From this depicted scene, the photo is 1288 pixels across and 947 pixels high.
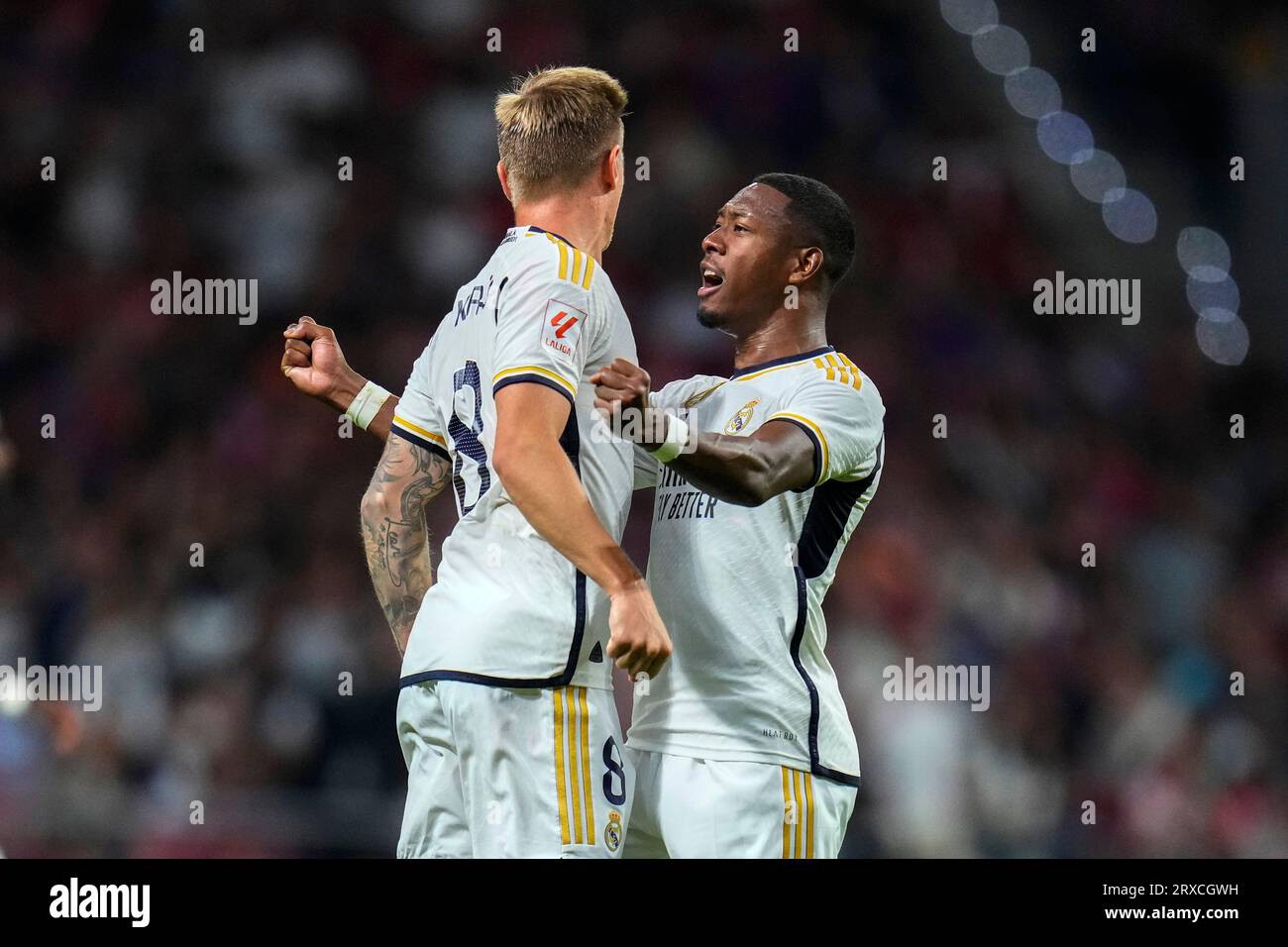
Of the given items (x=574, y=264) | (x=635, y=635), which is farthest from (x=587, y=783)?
(x=574, y=264)

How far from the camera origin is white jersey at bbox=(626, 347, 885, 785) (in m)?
3.46

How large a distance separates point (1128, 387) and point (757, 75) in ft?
8.79

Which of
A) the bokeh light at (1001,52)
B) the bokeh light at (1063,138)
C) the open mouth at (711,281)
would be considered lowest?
the open mouth at (711,281)

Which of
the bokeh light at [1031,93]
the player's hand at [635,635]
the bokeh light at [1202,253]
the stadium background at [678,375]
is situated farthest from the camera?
the bokeh light at [1031,93]

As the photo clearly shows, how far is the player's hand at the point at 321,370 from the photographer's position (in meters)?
3.92

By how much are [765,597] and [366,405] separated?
44.7 inches

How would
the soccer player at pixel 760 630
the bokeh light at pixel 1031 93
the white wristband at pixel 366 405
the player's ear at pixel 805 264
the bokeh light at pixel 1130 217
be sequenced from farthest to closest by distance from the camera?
the bokeh light at pixel 1031 93 < the bokeh light at pixel 1130 217 < the white wristband at pixel 366 405 < the player's ear at pixel 805 264 < the soccer player at pixel 760 630

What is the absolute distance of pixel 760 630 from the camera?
3.50m

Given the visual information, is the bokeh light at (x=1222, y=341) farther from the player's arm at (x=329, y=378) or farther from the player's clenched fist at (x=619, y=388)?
the player's clenched fist at (x=619, y=388)

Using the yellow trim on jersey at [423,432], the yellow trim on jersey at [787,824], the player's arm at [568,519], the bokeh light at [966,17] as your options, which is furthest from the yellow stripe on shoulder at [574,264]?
the bokeh light at [966,17]

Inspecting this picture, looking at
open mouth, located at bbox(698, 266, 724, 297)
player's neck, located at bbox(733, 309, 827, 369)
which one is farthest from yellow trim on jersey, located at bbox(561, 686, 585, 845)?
open mouth, located at bbox(698, 266, 724, 297)

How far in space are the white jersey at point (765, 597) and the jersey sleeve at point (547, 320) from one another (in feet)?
1.71

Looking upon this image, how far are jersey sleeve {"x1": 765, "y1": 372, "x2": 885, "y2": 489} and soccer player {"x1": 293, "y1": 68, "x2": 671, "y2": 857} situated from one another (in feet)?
1.32

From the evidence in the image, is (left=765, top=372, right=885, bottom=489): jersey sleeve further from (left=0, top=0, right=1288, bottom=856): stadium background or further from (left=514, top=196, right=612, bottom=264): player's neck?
(left=0, top=0, right=1288, bottom=856): stadium background
